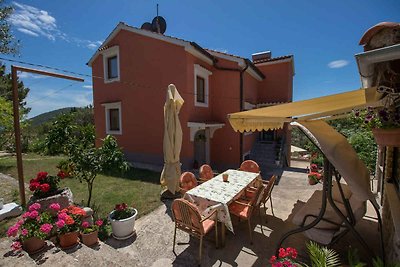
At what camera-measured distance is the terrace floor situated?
4.01 metres

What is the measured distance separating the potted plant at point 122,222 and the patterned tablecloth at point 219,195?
68.2 inches

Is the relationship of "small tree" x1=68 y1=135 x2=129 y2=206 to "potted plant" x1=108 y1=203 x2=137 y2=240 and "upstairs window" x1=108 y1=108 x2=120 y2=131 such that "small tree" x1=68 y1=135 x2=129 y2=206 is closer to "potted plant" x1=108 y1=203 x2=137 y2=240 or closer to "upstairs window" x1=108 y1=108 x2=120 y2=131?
"potted plant" x1=108 y1=203 x2=137 y2=240

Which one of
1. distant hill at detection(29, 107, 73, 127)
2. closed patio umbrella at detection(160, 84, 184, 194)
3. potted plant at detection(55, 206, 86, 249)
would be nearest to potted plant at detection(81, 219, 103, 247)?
potted plant at detection(55, 206, 86, 249)

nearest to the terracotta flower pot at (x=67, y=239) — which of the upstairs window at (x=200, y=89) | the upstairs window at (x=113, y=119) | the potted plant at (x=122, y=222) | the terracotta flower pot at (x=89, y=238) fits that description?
the terracotta flower pot at (x=89, y=238)

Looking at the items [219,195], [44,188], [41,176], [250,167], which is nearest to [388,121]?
[219,195]

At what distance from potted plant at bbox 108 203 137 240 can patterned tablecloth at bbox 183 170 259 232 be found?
1.73m

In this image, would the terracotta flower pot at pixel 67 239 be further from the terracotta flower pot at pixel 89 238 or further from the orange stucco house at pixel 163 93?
the orange stucco house at pixel 163 93

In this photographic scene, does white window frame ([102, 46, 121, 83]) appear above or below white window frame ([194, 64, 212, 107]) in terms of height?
above

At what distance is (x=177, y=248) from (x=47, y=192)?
413 centimetres

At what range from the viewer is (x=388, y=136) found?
321 centimetres

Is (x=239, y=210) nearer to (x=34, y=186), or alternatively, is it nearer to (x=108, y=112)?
(x=34, y=186)

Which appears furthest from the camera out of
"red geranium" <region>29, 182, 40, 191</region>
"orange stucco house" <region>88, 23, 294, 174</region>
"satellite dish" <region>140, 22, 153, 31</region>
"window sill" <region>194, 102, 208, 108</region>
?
"satellite dish" <region>140, 22, 153, 31</region>

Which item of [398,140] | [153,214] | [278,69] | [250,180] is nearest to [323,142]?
[398,140]

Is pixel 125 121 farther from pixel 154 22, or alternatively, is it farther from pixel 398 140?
pixel 398 140
